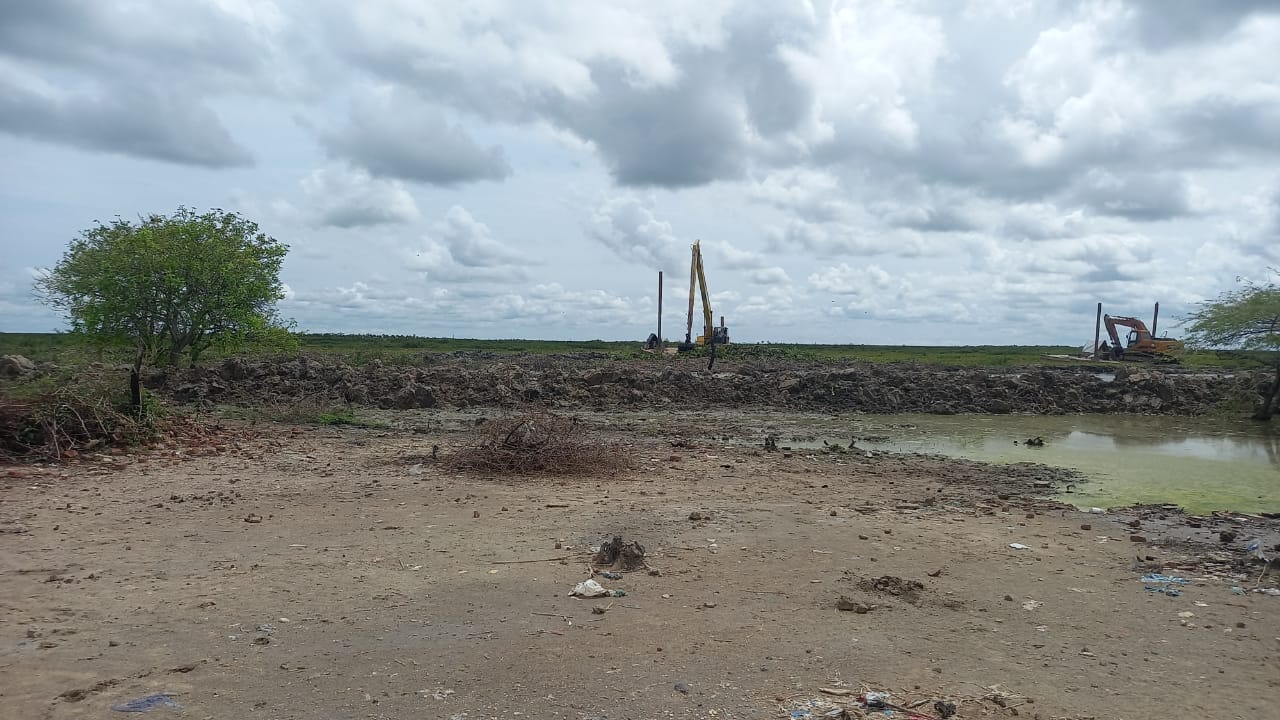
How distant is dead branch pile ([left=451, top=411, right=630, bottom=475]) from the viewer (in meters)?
10.4

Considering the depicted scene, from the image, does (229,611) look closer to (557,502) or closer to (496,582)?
(496,582)

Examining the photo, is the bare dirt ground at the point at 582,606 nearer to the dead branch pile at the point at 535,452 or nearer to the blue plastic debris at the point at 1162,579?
the blue plastic debris at the point at 1162,579

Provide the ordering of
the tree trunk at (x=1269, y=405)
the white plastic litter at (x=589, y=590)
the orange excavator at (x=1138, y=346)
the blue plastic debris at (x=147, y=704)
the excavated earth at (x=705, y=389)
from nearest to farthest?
1. the blue plastic debris at (x=147, y=704)
2. the white plastic litter at (x=589, y=590)
3. the tree trunk at (x=1269, y=405)
4. the excavated earth at (x=705, y=389)
5. the orange excavator at (x=1138, y=346)

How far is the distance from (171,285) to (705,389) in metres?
13.2

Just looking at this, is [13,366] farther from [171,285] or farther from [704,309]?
[704,309]

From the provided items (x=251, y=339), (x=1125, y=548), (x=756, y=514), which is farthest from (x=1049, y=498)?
(x=251, y=339)

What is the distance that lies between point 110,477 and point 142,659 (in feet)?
19.8

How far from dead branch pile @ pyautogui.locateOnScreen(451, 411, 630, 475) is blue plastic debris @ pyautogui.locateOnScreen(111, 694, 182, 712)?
6.30m

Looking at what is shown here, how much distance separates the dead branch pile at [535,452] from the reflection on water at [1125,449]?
5.85 meters

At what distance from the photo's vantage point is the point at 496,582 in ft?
19.2

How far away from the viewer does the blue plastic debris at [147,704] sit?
12.5 feet

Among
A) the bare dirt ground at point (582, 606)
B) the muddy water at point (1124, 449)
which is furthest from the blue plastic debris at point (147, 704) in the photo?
the muddy water at point (1124, 449)

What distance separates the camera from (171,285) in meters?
16.8

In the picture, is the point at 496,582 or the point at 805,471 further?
the point at 805,471
